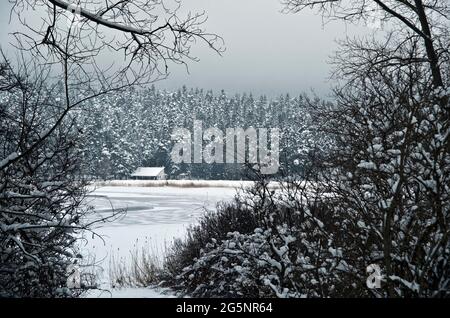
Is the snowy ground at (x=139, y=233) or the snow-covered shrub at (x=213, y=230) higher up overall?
the snow-covered shrub at (x=213, y=230)

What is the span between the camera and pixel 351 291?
379 centimetres

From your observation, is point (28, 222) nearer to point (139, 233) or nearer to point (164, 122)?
point (139, 233)

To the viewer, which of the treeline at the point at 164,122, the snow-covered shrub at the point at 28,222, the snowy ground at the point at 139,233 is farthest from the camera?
the treeline at the point at 164,122

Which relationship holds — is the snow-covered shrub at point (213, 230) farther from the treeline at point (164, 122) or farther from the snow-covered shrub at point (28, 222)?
the treeline at point (164, 122)

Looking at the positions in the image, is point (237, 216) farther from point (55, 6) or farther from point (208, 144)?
point (208, 144)

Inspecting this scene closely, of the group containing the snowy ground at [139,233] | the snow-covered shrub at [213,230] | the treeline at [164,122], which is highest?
the treeline at [164,122]

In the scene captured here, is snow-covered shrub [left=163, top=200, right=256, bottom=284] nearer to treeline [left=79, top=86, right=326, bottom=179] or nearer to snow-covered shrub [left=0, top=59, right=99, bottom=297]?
snow-covered shrub [left=0, top=59, right=99, bottom=297]

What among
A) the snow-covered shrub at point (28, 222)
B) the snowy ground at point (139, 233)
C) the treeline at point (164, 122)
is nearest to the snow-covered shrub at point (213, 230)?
the snowy ground at point (139, 233)

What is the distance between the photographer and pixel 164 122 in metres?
82.2

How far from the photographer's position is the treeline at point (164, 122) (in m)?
70.2

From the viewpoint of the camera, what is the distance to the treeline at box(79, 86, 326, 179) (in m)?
70.2

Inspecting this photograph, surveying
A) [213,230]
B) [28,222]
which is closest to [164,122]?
[213,230]

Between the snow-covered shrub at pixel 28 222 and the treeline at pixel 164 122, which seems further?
the treeline at pixel 164 122
